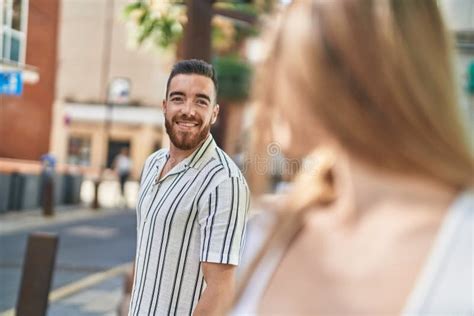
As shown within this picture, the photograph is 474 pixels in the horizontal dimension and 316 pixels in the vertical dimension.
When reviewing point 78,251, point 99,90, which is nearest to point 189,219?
point 78,251

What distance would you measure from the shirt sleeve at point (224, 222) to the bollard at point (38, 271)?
3.77 m

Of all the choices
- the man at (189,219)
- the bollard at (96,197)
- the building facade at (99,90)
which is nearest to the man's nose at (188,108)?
the man at (189,219)

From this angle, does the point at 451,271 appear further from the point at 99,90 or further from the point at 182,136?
the point at 99,90

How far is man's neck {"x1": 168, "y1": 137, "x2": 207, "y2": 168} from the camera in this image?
7.89 feet

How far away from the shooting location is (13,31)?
2075 centimetres

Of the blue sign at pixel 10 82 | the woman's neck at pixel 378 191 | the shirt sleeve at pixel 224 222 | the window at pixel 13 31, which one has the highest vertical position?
the window at pixel 13 31

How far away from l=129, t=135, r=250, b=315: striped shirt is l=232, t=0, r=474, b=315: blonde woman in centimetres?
131

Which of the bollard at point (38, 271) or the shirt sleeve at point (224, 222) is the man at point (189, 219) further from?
the bollard at point (38, 271)

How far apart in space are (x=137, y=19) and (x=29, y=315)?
8.79ft

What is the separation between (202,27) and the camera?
5.40 meters

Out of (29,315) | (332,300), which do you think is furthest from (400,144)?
(29,315)

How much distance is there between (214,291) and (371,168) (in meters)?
1.40

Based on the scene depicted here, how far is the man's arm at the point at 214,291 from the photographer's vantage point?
2.22 m

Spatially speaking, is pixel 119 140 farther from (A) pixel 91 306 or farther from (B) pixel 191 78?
(B) pixel 191 78
